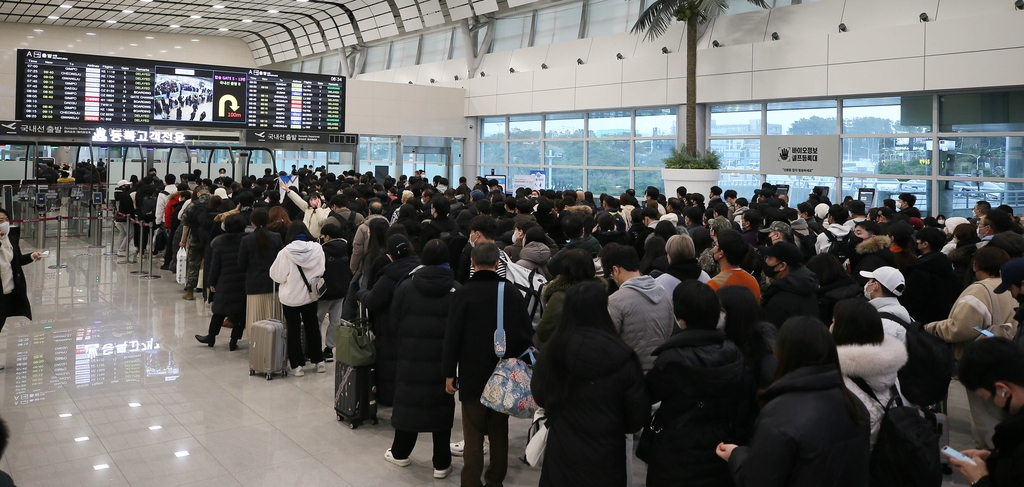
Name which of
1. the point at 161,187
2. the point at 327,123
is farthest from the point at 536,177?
the point at 161,187

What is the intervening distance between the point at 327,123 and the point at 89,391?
13344 millimetres

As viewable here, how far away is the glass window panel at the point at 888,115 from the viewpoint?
14.5 metres

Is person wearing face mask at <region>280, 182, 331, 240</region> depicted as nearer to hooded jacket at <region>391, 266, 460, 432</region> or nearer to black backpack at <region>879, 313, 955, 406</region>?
hooded jacket at <region>391, 266, 460, 432</region>

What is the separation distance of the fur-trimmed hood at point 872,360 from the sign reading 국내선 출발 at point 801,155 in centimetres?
1342

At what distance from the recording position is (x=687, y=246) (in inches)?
195

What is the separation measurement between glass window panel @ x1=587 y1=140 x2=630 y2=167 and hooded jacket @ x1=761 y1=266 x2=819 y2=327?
1586cm

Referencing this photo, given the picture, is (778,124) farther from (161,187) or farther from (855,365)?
(855,365)

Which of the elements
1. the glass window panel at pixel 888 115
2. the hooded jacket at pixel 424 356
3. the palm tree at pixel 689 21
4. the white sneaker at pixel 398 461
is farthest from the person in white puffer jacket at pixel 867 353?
the palm tree at pixel 689 21

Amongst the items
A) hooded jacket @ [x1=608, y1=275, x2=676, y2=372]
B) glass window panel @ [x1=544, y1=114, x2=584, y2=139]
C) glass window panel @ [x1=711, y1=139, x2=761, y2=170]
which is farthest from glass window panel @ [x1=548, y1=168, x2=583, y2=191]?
hooded jacket @ [x1=608, y1=275, x2=676, y2=372]

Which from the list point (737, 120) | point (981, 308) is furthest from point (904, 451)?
point (737, 120)

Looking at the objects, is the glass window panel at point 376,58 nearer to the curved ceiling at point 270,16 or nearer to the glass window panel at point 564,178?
the curved ceiling at point 270,16

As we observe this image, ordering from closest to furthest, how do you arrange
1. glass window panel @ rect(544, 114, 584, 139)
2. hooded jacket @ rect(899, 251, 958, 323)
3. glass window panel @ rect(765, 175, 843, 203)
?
hooded jacket @ rect(899, 251, 958, 323), glass window panel @ rect(765, 175, 843, 203), glass window panel @ rect(544, 114, 584, 139)

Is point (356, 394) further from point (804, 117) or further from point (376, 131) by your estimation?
point (376, 131)

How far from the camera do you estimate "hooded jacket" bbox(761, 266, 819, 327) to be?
452cm
